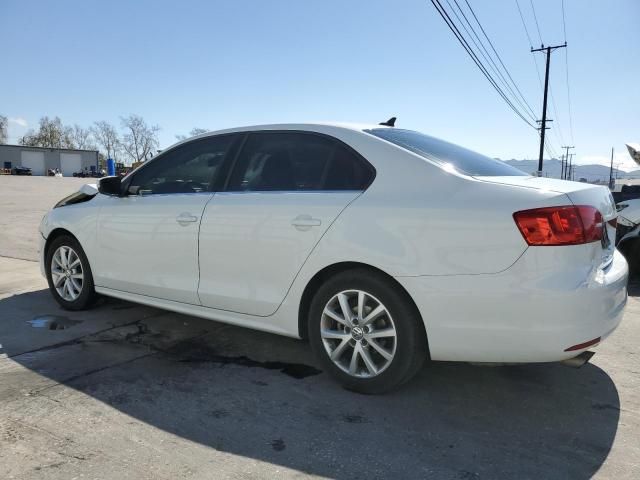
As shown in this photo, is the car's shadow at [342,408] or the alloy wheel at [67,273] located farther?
the alloy wheel at [67,273]

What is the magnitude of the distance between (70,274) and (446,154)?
3552 millimetres

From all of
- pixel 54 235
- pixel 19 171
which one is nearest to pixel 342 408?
pixel 54 235

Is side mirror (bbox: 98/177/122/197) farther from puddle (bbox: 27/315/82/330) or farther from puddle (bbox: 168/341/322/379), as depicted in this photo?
puddle (bbox: 168/341/322/379)

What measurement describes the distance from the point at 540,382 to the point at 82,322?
3695 mm

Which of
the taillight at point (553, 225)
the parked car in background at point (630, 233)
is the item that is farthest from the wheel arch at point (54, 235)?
the parked car in background at point (630, 233)

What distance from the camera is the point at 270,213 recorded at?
129 inches

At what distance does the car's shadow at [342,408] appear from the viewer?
7.97ft

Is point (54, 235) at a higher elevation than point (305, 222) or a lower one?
lower

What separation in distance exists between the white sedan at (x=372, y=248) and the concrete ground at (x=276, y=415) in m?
0.33

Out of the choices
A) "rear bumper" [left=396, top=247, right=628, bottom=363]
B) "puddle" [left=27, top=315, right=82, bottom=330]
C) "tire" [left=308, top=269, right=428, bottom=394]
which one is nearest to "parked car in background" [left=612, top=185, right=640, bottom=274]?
"rear bumper" [left=396, top=247, right=628, bottom=363]

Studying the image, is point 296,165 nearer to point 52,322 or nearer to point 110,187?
point 110,187

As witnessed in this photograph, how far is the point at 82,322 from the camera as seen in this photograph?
4.48m

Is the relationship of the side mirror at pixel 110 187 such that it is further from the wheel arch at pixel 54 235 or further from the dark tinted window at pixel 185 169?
the wheel arch at pixel 54 235

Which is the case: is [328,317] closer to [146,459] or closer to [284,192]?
[284,192]
